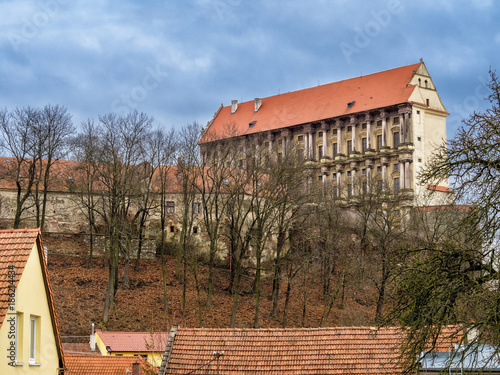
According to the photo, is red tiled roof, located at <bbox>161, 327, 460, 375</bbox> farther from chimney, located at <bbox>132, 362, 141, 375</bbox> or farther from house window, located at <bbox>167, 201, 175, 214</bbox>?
house window, located at <bbox>167, 201, 175, 214</bbox>

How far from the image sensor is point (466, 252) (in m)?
17.6

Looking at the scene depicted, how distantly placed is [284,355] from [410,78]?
79034 mm

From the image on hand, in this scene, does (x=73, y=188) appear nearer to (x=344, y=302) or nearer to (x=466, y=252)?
(x=344, y=302)

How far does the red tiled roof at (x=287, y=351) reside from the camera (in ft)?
86.7

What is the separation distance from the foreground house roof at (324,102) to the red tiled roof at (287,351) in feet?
230

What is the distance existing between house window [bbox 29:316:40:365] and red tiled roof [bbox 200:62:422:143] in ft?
267

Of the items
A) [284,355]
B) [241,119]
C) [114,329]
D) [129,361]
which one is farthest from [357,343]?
[241,119]

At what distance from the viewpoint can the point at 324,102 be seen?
11031 cm

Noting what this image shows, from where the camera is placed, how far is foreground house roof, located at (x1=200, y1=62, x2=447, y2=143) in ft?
336

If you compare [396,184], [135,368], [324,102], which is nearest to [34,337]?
[135,368]

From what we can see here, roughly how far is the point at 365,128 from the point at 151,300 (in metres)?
47.1

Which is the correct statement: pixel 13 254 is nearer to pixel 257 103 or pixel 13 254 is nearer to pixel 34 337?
pixel 34 337

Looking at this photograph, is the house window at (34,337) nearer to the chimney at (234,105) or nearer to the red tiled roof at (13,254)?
the red tiled roof at (13,254)

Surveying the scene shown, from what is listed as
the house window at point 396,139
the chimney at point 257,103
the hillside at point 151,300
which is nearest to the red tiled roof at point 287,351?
the hillside at point 151,300
